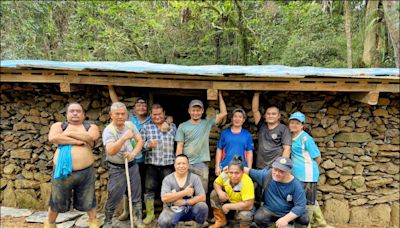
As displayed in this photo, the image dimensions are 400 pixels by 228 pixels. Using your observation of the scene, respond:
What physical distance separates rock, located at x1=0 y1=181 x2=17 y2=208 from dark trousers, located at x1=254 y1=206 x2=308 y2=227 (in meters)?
4.03

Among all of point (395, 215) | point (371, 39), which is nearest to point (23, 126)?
point (395, 215)

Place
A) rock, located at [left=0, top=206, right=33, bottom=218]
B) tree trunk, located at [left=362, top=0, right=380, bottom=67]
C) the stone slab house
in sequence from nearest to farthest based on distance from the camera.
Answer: the stone slab house
rock, located at [left=0, top=206, right=33, bottom=218]
tree trunk, located at [left=362, top=0, right=380, bottom=67]

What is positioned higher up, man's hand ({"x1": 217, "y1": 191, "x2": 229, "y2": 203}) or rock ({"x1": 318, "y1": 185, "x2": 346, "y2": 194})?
man's hand ({"x1": 217, "y1": 191, "x2": 229, "y2": 203})

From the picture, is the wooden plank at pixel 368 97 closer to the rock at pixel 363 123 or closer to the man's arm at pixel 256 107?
the rock at pixel 363 123

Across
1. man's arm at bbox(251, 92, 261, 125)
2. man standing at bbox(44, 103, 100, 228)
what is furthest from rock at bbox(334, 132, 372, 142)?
man standing at bbox(44, 103, 100, 228)

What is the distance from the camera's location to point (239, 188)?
3.93 meters

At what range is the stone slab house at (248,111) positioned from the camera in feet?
14.3

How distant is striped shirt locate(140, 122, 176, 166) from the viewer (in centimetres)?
434

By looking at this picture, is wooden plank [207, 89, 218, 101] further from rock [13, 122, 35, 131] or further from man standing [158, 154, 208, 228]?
rock [13, 122, 35, 131]

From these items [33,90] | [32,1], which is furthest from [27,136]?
[32,1]

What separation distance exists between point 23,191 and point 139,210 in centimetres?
234

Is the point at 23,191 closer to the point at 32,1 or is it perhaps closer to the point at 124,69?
the point at 124,69

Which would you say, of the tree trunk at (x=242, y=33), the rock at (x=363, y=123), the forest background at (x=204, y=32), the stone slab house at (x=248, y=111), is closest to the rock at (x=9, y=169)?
the stone slab house at (x=248, y=111)

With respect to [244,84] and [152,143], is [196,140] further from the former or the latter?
[244,84]
